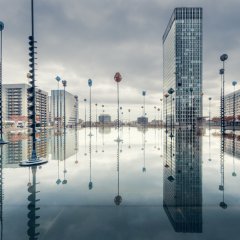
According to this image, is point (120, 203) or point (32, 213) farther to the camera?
point (120, 203)

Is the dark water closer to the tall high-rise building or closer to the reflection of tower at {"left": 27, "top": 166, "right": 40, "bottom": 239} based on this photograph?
the reflection of tower at {"left": 27, "top": 166, "right": 40, "bottom": 239}

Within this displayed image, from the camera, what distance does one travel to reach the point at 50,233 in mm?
5109

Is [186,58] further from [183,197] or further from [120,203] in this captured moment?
[120,203]

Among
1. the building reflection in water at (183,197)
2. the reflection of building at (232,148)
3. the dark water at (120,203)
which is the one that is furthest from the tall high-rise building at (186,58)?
the dark water at (120,203)

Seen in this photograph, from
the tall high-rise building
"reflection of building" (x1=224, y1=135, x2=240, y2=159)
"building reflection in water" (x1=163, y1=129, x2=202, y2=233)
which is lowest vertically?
"building reflection in water" (x1=163, y1=129, x2=202, y2=233)

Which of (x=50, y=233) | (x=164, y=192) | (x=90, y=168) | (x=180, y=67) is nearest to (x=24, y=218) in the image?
(x=50, y=233)

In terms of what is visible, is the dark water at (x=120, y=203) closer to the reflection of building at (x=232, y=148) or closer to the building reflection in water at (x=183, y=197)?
the building reflection in water at (x=183, y=197)

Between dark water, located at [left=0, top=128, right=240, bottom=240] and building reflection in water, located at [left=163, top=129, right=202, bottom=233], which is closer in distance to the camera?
dark water, located at [left=0, top=128, right=240, bottom=240]

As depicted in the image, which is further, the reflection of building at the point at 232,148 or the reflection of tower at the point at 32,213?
the reflection of building at the point at 232,148

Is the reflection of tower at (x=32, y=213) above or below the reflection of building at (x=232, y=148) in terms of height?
below

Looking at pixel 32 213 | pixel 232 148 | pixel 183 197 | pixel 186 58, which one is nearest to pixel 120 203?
pixel 183 197

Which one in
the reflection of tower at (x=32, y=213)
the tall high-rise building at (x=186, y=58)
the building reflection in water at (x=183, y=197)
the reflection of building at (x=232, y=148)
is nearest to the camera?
the reflection of tower at (x=32, y=213)

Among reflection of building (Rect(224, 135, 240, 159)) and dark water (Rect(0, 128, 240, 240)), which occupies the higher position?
reflection of building (Rect(224, 135, 240, 159))

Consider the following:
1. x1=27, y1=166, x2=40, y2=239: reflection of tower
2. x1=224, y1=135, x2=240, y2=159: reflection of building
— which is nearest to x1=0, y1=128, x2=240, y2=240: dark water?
x1=27, y1=166, x2=40, y2=239: reflection of tower
